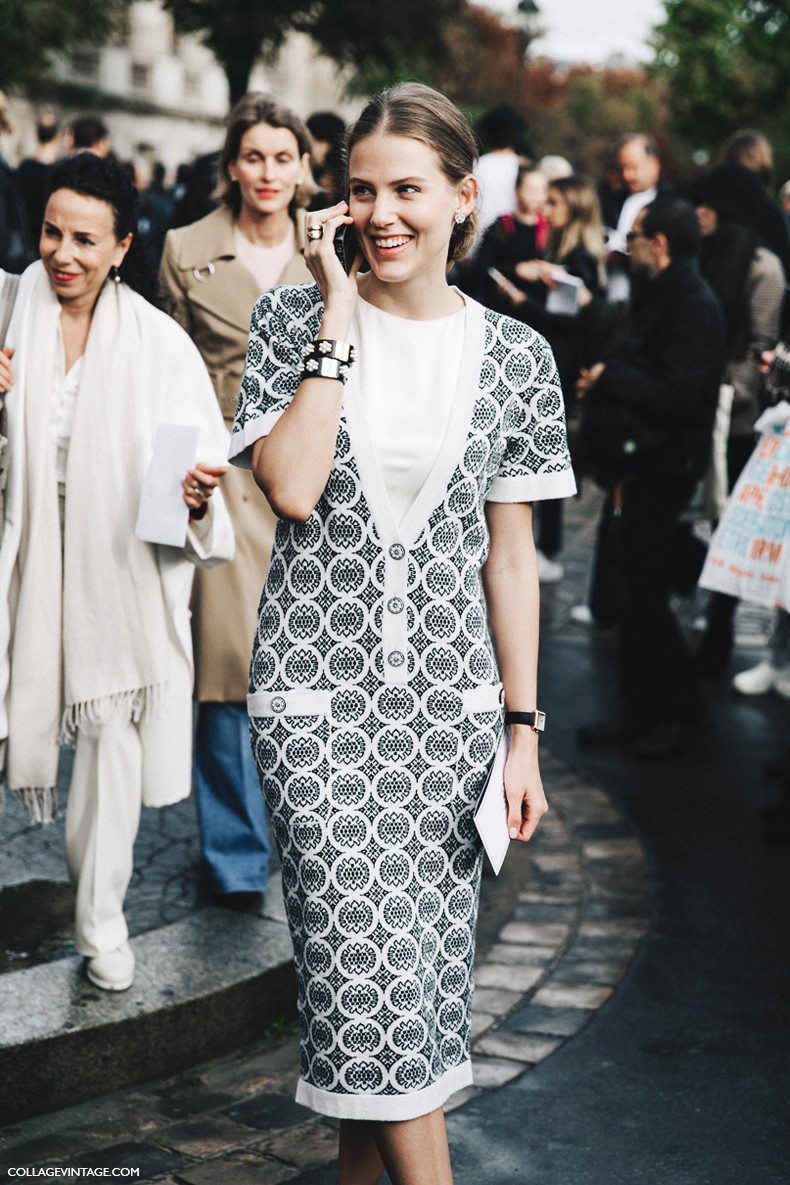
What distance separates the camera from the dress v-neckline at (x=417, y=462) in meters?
2.87

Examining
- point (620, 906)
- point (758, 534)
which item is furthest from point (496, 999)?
point (758, 534)

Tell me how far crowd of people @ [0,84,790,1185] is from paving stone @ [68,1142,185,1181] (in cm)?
54

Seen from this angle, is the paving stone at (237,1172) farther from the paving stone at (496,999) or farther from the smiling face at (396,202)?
the smiling face at (396,202)

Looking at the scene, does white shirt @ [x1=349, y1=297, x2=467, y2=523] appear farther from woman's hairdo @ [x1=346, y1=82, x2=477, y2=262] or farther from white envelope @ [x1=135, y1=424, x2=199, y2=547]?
white envelope @ [x1=135, y1=424, x2=199, y2=547]

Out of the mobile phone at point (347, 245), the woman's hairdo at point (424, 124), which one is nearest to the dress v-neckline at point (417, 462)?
the mobile phone at point (347, 245)

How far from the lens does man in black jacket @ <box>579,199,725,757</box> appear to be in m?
6.84

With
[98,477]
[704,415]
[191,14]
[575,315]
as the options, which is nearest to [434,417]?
[98,477]

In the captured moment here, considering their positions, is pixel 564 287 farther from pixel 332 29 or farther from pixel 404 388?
pixel 332 29

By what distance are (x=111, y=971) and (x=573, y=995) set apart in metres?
1.39

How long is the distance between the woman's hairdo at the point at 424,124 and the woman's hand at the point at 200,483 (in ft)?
3.76

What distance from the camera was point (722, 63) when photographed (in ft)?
126

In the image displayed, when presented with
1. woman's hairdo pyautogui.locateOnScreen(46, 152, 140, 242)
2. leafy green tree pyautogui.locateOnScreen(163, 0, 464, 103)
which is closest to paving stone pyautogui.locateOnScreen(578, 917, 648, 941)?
woman's hairdo pyautogui.locateOnScreen(46, 152, 140, 242)

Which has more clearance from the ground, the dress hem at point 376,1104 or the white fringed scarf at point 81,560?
the white fringed scarf at point 81,560

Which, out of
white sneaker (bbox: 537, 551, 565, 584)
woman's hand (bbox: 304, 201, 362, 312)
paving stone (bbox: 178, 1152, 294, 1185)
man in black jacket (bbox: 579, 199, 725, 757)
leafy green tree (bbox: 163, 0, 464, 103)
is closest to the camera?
woman's hand (bbox: 304, 201, 362, 312)
